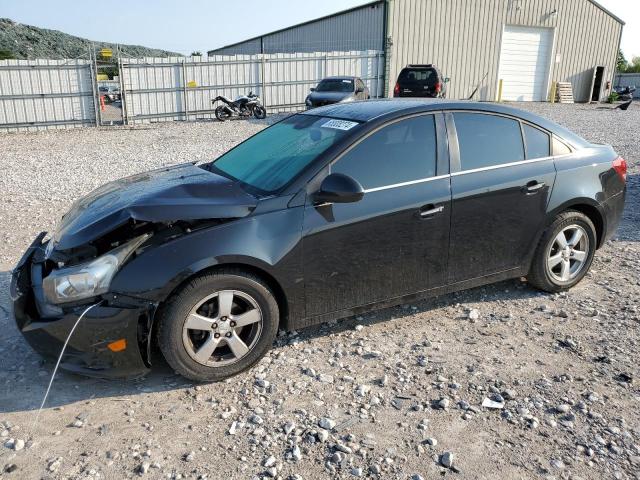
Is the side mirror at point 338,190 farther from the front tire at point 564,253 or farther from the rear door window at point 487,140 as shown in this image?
the front tire at point 564,253

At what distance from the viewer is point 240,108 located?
19.5 m

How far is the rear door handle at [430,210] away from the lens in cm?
376

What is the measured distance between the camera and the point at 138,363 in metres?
3.12

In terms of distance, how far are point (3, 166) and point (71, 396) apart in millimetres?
9171

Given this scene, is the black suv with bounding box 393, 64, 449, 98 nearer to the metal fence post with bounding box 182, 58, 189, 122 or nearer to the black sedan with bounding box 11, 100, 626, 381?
the metal fence post with bounding box 182, 58, 189, 122

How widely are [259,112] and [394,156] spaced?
1666 centimetres

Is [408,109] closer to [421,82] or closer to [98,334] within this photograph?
[98,334]

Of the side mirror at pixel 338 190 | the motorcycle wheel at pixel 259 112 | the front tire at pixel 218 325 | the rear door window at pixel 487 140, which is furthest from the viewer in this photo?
the motorcycle wheel at pixel 259 112

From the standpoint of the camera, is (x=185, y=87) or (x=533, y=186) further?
(x=185, y=87)

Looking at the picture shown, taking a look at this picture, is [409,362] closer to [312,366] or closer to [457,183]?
[312,366]

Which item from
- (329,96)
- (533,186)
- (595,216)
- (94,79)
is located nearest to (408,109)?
(533,186)

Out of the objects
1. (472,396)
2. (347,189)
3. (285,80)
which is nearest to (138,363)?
(347,189)

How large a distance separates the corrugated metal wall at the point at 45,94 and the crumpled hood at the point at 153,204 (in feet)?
49.9

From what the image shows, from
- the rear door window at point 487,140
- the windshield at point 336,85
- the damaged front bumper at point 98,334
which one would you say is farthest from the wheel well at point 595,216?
the windshield at point 336,85
